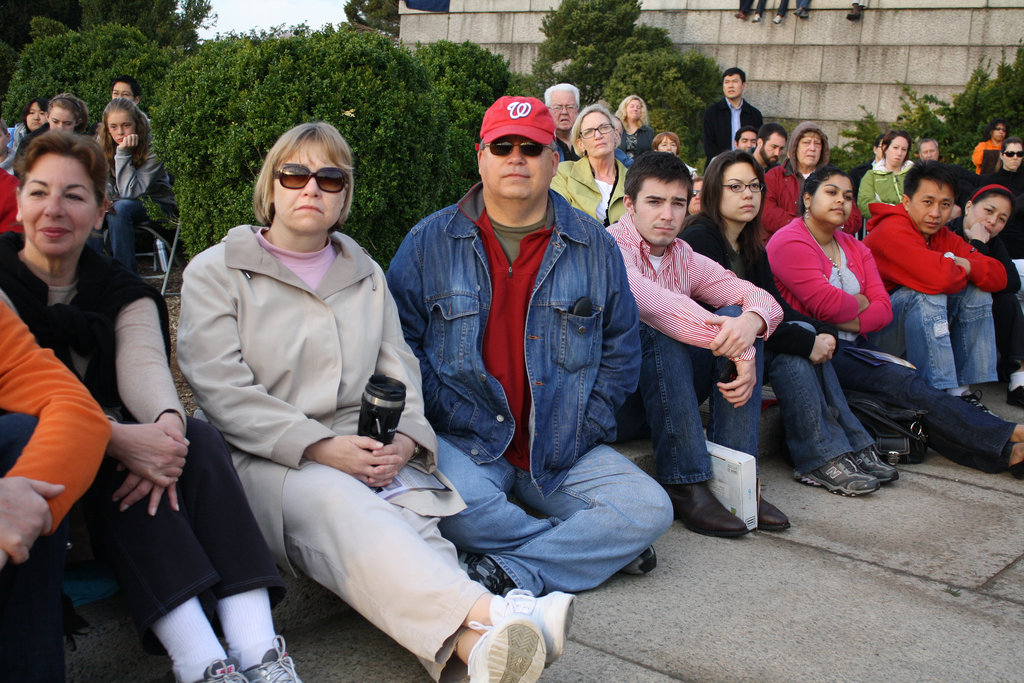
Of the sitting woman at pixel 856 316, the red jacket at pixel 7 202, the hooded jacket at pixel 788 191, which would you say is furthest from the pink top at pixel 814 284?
the red jacket at pixel 7 202

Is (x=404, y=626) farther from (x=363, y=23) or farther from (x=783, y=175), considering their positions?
(x=363, y=23)

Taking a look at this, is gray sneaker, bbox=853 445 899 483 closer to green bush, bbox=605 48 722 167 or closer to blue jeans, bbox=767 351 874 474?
blue jeans, bbox=767 351 874 474

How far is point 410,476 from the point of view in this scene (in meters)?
3.10

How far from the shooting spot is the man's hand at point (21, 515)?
195cm

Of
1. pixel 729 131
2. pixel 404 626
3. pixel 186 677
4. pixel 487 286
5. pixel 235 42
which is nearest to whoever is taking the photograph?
pixel 186 677

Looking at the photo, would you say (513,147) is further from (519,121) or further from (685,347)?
(685,347)

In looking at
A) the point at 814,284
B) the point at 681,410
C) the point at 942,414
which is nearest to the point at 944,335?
the point at 942,414

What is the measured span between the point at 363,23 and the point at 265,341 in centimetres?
3052

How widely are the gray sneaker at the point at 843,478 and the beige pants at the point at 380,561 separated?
8.46ft

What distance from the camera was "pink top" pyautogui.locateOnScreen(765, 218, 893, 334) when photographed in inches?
202

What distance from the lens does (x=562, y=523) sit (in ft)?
11.0

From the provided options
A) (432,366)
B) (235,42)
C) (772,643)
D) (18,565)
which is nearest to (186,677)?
(18,565)

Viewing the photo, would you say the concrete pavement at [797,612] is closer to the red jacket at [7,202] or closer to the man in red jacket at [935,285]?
the man in red jacket at [935,285]

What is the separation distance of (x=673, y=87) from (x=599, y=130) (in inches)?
376
